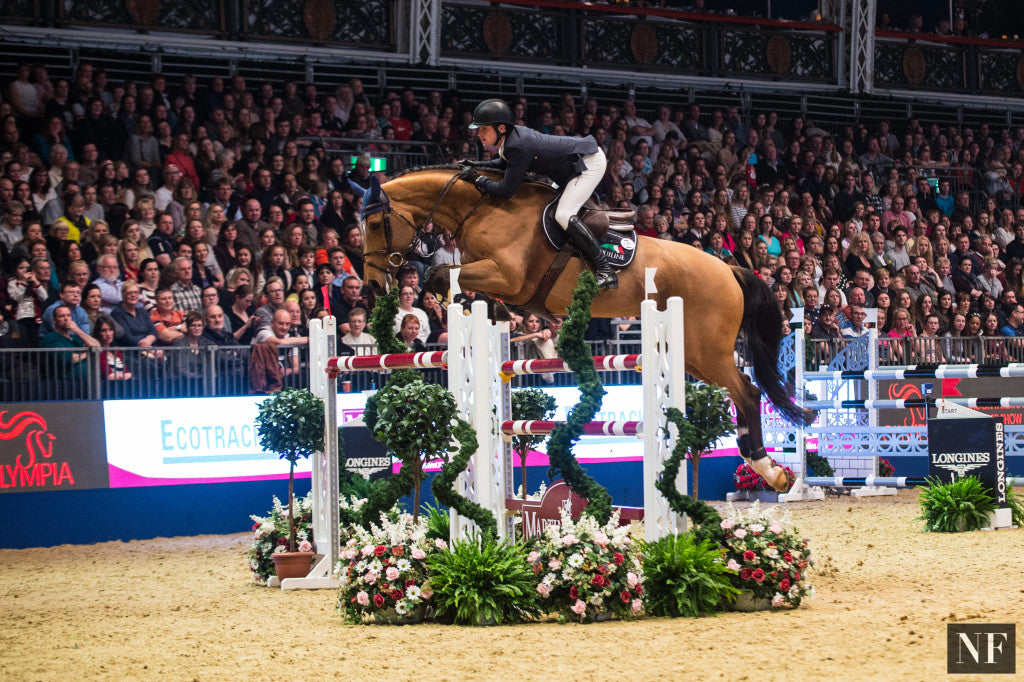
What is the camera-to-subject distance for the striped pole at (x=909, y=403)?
9.46 meters

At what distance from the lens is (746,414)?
876 centimetres

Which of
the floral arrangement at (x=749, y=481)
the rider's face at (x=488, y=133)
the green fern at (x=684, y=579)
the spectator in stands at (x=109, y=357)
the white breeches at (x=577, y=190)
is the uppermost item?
the rider's face at (x=488, y=133)

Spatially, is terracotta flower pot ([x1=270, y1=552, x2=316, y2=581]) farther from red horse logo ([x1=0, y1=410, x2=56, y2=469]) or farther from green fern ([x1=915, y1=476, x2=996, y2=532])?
green fern ([x1=915, y1=476, x2=996, y2=532])

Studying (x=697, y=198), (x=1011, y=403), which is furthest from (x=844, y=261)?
Answer: (x=1011, y=403)

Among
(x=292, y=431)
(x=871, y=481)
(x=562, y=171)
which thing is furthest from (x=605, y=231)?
(x=871, y=481)

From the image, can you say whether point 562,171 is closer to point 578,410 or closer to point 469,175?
point 469,175

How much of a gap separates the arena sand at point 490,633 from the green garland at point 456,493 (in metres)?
0.56

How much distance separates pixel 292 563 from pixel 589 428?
213cm

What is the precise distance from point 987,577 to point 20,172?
9043 millimetres

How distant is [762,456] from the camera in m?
8.84

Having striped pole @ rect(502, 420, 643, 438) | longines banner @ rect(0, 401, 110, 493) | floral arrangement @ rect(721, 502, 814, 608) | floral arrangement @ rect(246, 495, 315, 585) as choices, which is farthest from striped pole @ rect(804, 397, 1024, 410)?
longines banner @ rect(0, 401, 110, 493)

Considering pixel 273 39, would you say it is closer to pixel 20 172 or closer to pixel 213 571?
pixel 20 172

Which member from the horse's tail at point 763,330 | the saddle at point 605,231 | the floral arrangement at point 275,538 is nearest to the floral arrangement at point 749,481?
the horse's tail at point 763,330

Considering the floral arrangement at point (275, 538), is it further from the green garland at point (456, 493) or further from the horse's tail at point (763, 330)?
the horse's tail at point (763, 330)
